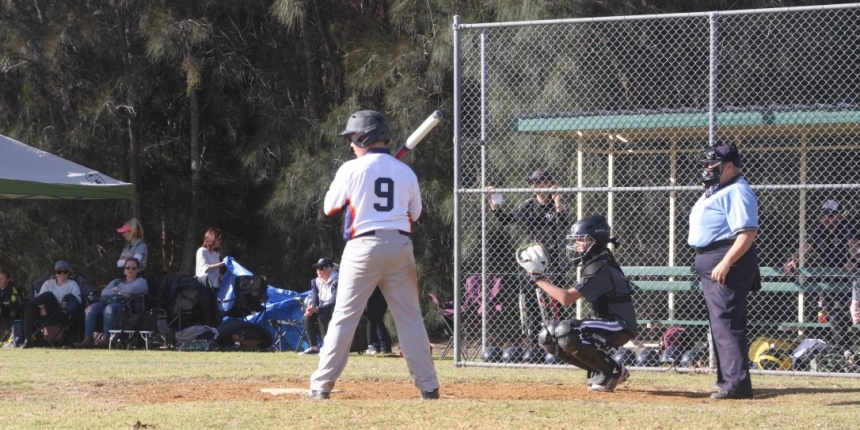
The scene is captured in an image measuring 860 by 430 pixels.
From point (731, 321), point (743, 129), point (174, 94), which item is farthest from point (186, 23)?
point (731, 321)

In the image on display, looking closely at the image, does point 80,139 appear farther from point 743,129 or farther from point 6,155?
point 743,129

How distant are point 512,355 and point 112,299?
252 inches

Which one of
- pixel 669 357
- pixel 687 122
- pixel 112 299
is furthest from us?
pixel 112 299

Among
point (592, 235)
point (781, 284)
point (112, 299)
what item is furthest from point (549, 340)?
point (112, 299)

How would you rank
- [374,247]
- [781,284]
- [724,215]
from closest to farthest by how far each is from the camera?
[374,247]
[724,215]
[781,284]

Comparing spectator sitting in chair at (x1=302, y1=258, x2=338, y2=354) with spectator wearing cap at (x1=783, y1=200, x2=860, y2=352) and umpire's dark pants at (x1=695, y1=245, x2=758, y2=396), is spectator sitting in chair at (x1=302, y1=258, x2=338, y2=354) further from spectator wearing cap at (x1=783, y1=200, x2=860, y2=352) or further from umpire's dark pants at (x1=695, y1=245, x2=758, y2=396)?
umpire's dark pants at (x1=695, y1=245, x2=758, y2=396)

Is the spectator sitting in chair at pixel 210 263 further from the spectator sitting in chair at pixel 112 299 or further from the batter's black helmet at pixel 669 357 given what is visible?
the batter's black helmet at pixel 669 357

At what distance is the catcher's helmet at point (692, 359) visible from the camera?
1059cm

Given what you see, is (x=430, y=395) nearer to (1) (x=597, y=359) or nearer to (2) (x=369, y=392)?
(2) (x=369, y=392)

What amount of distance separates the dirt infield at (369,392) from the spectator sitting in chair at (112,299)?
239 inches

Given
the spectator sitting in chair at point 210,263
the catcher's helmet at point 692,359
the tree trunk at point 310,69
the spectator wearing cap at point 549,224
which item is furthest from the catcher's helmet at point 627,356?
the tree trunk at point 310,69

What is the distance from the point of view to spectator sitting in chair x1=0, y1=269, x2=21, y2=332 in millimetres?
15555

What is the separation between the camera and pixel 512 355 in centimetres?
1093

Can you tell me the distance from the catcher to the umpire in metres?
0.63
